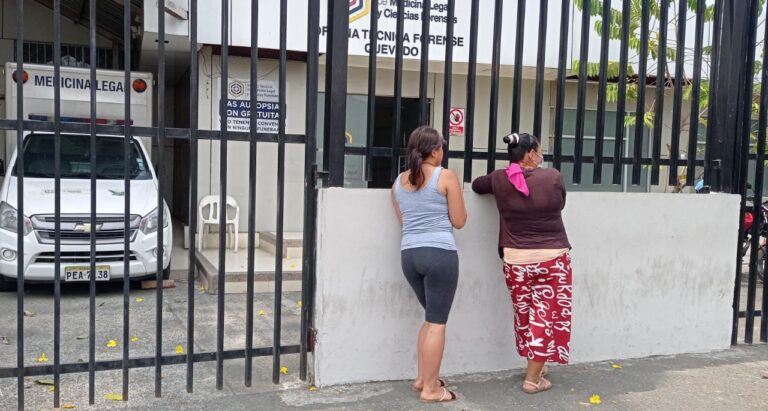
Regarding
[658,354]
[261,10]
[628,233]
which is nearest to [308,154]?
[628,233]

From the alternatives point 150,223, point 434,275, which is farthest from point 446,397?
point 150,223

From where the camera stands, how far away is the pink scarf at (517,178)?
14.2 feet

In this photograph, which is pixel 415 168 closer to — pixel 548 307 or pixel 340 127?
pixel 340 127

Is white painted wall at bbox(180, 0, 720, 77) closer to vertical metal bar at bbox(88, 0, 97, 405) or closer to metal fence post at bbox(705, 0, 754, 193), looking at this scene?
metal fence post at bbox(705, 0, 754, 193)

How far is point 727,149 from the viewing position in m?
5.64

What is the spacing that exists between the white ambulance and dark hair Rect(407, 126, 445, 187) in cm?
328

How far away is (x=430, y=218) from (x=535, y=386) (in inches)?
57.2

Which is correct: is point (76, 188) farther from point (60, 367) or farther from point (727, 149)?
point (727, 149)

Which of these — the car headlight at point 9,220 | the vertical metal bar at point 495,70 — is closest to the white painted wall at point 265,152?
the car headlight at point 9,220

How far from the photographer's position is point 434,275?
407 cm

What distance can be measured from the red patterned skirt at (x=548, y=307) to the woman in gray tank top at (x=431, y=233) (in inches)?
24.3

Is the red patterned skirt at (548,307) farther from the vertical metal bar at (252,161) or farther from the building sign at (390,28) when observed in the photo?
the building sign at (390,28)

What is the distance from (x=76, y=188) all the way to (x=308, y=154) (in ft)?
13.9

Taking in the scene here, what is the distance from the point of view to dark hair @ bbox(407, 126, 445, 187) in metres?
4.08
